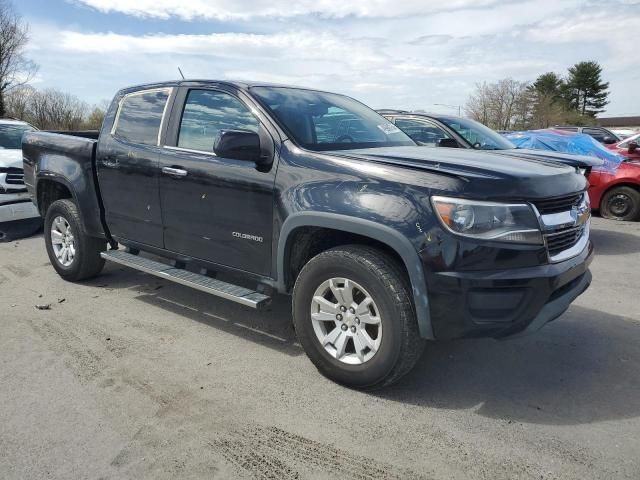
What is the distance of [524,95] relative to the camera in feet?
171

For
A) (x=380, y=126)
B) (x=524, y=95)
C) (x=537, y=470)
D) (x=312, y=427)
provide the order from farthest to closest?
(x=524, y=95) < (x=380, y=126) < (x=312, y=427) < (x=537, y=470)

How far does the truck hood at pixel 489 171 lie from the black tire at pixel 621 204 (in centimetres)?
647

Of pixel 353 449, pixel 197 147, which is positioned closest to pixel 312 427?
pixel 353 449

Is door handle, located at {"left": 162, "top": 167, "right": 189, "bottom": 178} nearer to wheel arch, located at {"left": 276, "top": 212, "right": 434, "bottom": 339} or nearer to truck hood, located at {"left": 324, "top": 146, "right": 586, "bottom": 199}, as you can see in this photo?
wheel arch, located at {"left": 276, "top": 212, "right": 434, "bottom": 339}

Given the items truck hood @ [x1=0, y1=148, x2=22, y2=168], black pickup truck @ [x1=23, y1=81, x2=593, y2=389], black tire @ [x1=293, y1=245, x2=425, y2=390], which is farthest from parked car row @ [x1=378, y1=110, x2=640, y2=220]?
truck hood @ [x1=0, y1=148, x2=22, y2=168]

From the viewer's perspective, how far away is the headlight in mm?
2805

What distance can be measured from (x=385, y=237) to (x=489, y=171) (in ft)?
2.24

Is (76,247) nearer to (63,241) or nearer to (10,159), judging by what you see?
(63,241)

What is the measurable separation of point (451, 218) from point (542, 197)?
58 centimetres

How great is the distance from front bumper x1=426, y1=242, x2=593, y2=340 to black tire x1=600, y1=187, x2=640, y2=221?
23.6 ft

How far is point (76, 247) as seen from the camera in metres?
5.35

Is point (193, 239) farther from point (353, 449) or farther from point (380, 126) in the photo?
point (353, 449)

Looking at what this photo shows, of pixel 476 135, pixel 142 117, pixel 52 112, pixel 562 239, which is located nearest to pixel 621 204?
pixel 476 135

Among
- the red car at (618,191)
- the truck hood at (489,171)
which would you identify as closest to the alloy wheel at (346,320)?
the truck hood at (489,171)
